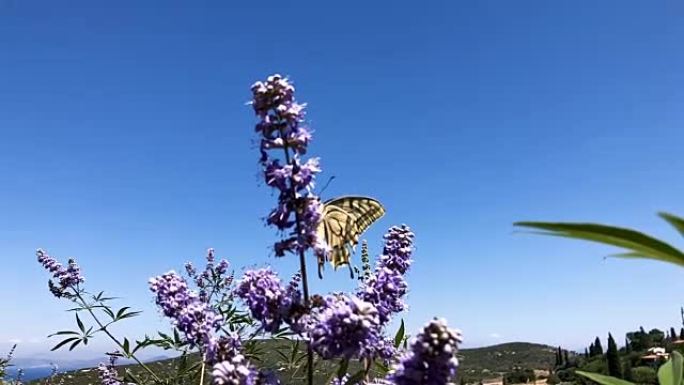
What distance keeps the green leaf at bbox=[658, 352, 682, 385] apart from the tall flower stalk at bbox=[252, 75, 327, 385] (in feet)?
4.72

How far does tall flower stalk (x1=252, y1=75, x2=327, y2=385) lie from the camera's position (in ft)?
A: 8.80

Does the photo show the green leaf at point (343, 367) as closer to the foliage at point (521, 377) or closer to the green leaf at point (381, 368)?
the green leaf at point (381, 368)

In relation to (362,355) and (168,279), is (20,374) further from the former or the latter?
(362,355)

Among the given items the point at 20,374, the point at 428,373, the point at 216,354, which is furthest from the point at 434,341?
the point at 20,374

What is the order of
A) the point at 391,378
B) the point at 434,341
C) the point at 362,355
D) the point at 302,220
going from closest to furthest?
the point at 434,341
the point at 391,378
the point at 362,355
the point at 302,220

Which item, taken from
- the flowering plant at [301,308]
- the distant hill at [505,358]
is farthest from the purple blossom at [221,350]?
the distant hill at [505,358]

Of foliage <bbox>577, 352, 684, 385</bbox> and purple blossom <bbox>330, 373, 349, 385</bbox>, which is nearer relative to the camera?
foliage <bbox>577, 352, 684, 385</bbox>

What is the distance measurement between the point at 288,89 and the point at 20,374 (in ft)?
29.7

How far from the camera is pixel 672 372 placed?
7.98ft

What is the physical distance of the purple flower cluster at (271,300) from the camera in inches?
103

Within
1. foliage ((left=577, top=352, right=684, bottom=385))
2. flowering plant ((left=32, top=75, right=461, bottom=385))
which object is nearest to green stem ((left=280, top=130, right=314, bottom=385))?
flowering plant ((left=32, top=75, right=461, bottom=385))

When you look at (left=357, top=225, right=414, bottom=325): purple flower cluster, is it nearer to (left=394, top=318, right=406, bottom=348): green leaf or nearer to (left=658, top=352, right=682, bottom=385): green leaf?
(left=394, top=318, right=406, bottom=348): green leaf

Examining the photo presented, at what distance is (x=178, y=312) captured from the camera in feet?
9.87

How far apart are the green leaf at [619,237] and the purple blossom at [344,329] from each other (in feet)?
3.66
